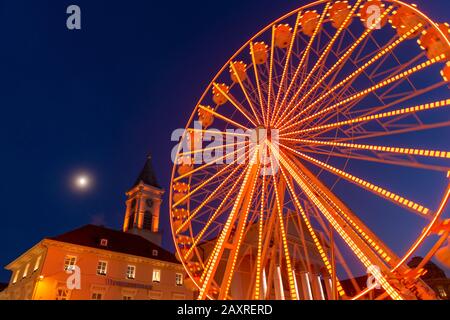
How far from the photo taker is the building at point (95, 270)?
27.1 meters

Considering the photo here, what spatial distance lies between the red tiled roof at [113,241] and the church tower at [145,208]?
18489 millimetres

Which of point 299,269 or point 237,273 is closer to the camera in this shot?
point 237,273

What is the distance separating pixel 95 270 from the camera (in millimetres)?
29188

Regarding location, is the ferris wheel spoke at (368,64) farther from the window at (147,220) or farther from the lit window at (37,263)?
the window at (147,220)

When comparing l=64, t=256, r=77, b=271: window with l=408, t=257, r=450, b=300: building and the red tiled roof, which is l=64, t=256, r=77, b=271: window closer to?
the red tiled roof

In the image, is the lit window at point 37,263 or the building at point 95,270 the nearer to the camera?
the building at point 95,270

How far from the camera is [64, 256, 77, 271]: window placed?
27.8 metres

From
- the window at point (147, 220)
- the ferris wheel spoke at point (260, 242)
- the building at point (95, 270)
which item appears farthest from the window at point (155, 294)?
the window at point (147, 220)

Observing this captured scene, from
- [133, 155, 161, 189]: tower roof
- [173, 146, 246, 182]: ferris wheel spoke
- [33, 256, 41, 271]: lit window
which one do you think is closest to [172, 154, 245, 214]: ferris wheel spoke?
[173, 146, 246, 182]: ferris wheel spoke

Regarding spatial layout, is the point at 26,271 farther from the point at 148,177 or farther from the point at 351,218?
the point at 148,177

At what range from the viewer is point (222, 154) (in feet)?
58.0
